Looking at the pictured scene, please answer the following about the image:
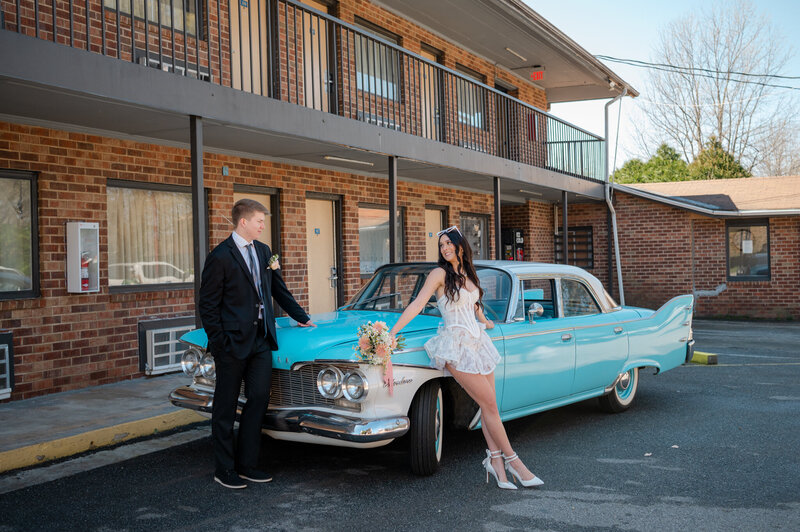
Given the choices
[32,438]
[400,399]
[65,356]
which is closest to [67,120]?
[65,356]

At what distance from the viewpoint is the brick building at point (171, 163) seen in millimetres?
6754

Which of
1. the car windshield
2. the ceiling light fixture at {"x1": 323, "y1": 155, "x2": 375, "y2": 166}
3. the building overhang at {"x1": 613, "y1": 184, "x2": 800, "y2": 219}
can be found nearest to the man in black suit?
the car windshield

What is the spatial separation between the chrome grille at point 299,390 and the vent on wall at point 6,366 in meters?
3.48

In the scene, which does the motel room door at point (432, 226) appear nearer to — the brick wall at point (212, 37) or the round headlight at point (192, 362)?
the brick wall at point (212, 37)

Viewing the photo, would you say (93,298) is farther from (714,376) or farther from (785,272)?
(785,272)

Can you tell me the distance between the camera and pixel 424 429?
4617 mm

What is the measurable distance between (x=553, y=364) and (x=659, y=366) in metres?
1.80

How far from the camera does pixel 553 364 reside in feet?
18.6

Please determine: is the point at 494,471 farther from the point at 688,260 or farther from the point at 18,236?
the point at 688,260

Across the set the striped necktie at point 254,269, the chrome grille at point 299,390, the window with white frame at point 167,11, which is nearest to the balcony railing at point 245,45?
the window with white frame at point 167,11

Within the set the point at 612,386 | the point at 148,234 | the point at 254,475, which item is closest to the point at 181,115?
the point at 148,234

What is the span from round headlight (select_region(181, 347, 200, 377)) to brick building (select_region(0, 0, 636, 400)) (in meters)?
1.78

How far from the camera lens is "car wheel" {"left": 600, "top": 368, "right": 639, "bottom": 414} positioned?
6645 millimetres

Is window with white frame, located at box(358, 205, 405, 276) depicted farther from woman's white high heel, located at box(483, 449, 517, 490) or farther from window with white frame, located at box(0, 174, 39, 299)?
woman's white high heel, located at box(483, 449, 517, 490)
